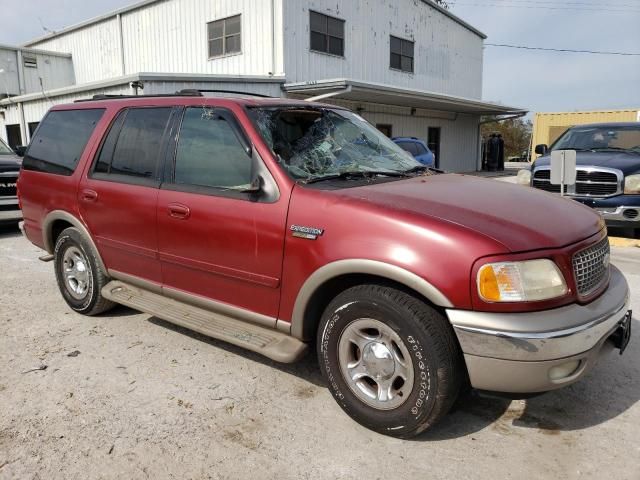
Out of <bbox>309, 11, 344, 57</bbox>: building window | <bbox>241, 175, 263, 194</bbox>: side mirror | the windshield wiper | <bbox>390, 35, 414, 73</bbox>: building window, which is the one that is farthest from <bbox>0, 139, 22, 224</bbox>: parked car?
<bbox>390, 35, 414, 73</bbox>: building window

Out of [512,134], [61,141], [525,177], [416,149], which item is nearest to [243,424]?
[61,141]

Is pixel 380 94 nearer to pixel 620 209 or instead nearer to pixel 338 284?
pixel 620 209

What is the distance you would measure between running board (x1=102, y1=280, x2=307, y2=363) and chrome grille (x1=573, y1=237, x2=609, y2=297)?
151cm

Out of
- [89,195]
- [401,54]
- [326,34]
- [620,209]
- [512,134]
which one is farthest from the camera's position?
[512,134]

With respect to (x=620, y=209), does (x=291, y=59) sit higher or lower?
higher

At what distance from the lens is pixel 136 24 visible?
67.2 feet

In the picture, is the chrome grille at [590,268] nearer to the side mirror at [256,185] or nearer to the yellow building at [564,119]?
the side mirror at [256,185]

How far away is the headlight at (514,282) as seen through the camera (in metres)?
2.36

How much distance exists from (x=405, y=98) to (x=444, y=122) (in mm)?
7279

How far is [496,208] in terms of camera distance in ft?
9.16

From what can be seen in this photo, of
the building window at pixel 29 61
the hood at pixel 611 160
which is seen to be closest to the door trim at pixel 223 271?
the hood at pixel 611 160

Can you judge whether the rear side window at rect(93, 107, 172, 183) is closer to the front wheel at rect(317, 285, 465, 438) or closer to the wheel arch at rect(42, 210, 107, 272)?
the wheel arch at rect(42, 210, 107, 272)

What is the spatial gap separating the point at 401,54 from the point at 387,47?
119cm

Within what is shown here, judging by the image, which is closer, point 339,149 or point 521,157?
point 339,149
